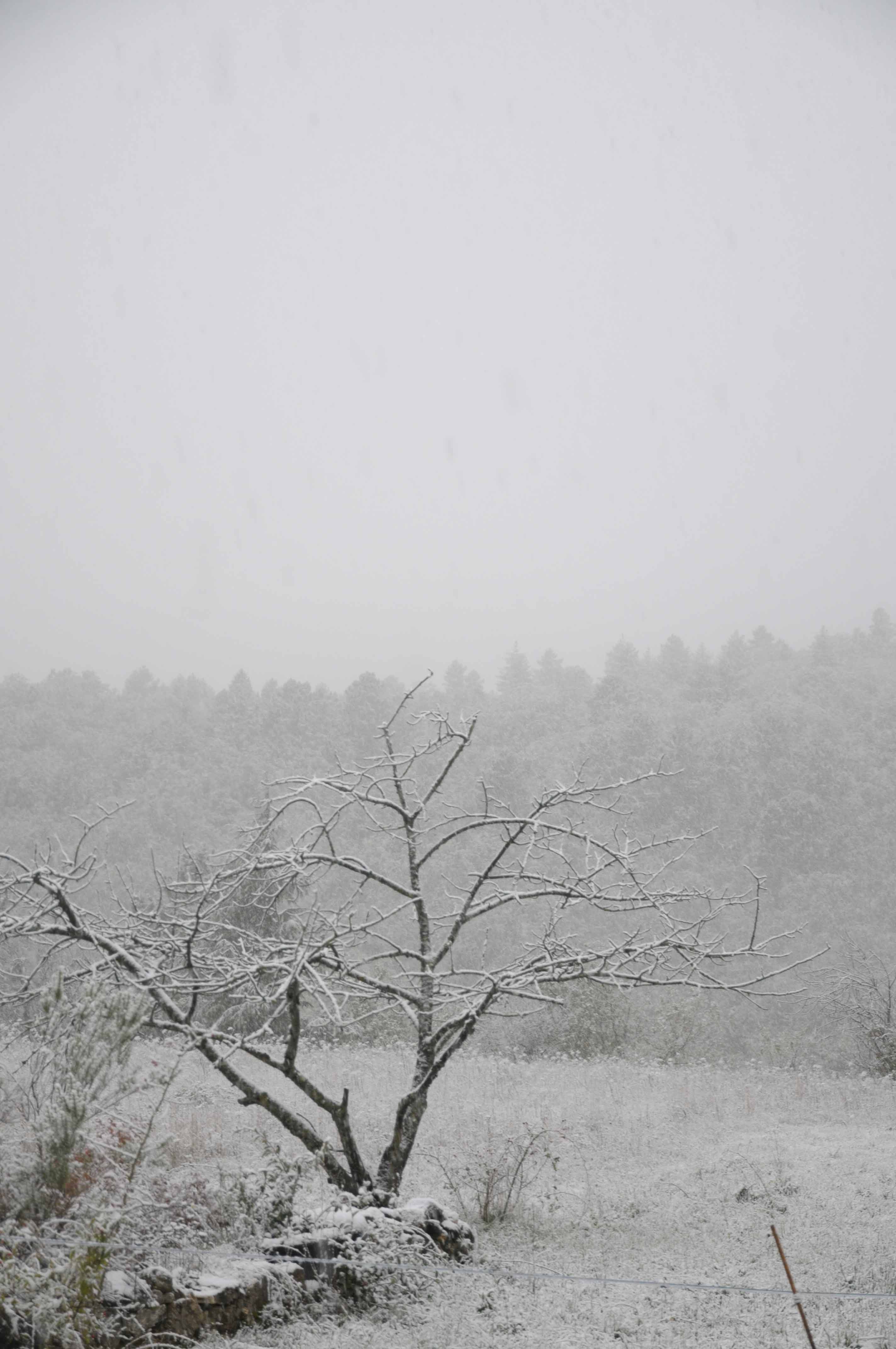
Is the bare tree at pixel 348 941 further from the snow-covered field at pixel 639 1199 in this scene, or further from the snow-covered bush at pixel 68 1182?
the snow-covered field at pixel 639 1199

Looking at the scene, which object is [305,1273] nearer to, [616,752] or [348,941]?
[348,941]

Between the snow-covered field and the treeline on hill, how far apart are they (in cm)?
2000

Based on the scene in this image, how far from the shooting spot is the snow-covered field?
3.46m

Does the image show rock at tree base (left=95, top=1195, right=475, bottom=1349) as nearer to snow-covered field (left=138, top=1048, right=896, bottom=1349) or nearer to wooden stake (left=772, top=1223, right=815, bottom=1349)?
snow-covered field (left=138, top=1048, right=896, bottom=1349)

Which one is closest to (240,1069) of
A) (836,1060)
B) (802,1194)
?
(802,1194)

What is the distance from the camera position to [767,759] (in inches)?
1575

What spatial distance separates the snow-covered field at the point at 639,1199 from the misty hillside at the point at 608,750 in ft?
79.0

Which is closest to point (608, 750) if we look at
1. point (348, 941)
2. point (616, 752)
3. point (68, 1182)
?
point (616, 752)

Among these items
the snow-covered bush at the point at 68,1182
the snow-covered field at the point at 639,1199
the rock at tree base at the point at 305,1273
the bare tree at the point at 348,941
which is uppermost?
the bare tree at the point at 348,941

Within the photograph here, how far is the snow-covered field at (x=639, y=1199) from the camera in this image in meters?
3.46

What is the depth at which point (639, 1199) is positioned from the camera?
214 inches

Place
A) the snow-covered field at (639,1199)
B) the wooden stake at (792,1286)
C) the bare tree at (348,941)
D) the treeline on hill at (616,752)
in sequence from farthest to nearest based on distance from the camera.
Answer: the treeline on hill at (616,752), the bare tree at (348,941), the snow-covered field at (639,1199), the wooden stake at (792,1286)

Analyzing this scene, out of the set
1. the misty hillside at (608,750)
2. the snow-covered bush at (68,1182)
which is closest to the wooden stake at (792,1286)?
the snow-covered bush at (68,1182)

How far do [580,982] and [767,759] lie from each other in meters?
26.9
